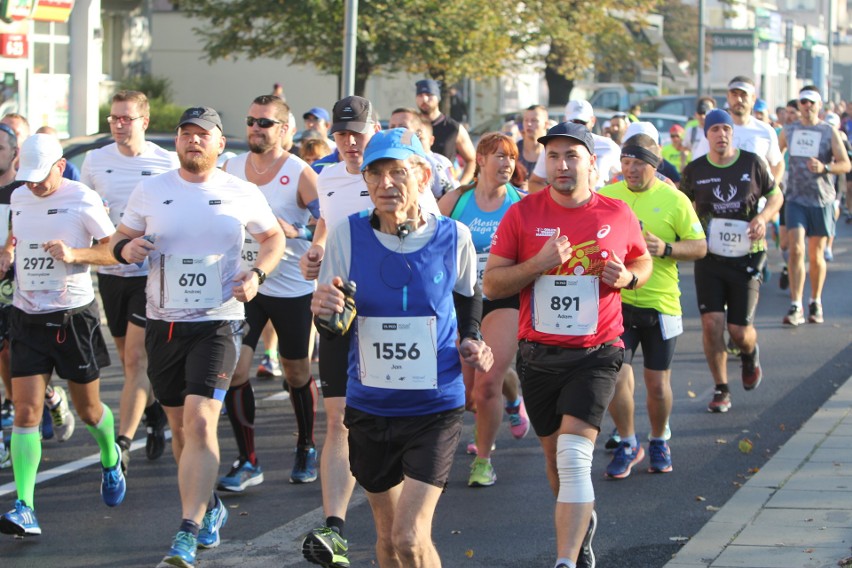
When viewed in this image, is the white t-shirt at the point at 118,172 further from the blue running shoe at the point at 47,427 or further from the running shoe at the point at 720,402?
the running shoe at the point at 720,402

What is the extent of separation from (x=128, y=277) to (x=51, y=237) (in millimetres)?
1204

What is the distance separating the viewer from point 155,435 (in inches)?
332

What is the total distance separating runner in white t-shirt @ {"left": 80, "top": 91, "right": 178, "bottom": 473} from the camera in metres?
8.02

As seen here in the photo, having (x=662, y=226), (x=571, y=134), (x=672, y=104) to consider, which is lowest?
(x=662, y=226)

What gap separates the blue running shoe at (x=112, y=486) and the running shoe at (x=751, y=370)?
4.61m

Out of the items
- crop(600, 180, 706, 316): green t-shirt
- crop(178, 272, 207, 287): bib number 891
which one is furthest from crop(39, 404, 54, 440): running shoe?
crop(600, 180, 706, 316): green t-shirt

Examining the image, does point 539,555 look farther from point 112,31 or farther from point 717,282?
point 112,31

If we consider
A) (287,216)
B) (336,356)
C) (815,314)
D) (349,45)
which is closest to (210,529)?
(336,356)

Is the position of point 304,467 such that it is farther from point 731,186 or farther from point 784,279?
point 784,279

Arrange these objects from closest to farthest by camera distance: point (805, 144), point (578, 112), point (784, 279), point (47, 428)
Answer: point (47, 428) → point (578, 112) → point (805, 144) → point (784, 279)

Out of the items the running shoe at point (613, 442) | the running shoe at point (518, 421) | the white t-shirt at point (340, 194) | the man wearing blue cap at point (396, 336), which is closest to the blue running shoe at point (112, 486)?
the white t-shirt at point (340, 194)

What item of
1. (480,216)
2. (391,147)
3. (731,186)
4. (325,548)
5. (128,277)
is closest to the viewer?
(391,147)

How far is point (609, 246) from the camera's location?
5.95 metres

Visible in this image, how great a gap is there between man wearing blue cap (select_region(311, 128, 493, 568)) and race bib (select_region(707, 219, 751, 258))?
4879 mm
